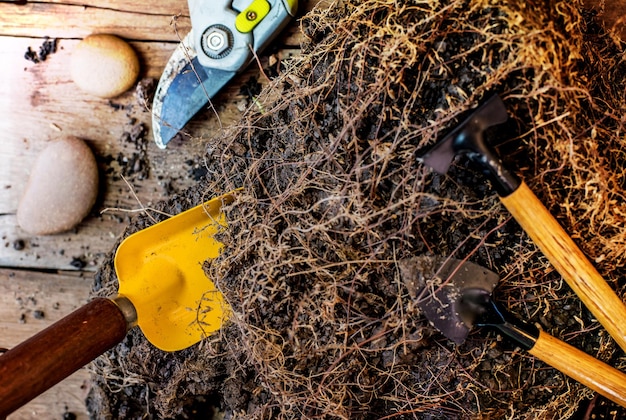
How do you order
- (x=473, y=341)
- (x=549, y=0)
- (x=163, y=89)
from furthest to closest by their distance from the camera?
1. (x=163, y=89)
2. (x=473, y=341)
3. (x=549, y=0)

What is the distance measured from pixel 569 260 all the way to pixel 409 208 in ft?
0.87

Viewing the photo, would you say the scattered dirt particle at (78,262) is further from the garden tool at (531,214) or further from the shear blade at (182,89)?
the garden tool at (531,214)

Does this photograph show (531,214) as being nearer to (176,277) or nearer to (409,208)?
(409,208)

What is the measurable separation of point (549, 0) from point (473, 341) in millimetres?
571

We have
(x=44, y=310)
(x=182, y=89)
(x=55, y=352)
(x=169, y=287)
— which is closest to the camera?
(x=55, y=352)

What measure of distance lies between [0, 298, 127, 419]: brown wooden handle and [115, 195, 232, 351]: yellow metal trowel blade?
0.11 m

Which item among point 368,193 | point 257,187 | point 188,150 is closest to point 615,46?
point 368,193

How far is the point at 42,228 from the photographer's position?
1.31 m

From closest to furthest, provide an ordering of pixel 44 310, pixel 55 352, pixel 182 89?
pixel 55 352, pixel 182 89, pixel 44 310

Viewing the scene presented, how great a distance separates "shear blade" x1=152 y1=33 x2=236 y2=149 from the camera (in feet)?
4.09

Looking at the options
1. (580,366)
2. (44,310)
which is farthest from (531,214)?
(44,310)

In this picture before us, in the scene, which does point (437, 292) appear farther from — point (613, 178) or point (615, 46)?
point (615, 46)

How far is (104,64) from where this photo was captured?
1271 millimetres

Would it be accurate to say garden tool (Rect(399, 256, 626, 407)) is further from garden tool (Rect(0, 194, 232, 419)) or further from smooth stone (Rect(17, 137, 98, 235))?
smooth stone (Rect(17, 137, 98, 235))
